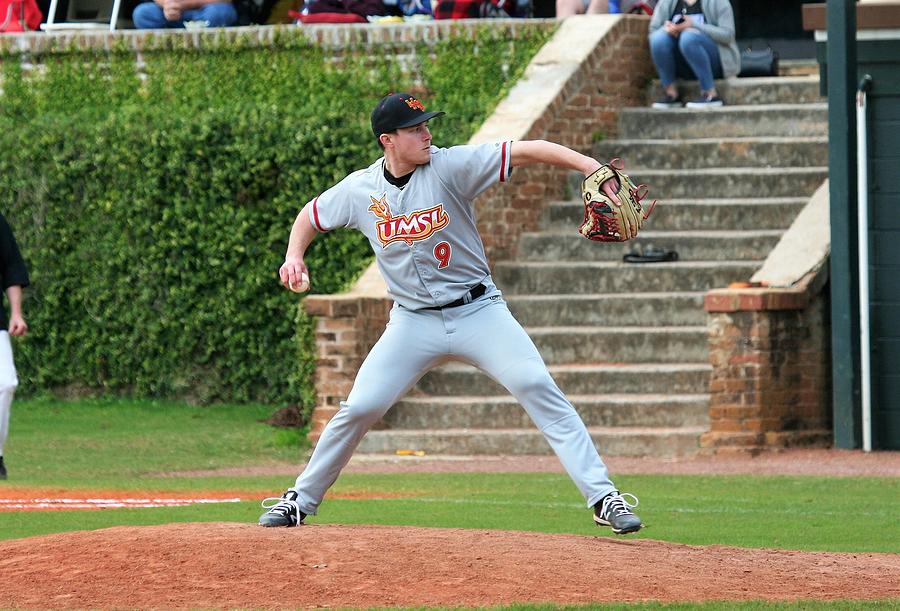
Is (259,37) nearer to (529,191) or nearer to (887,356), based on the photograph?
(529,191)

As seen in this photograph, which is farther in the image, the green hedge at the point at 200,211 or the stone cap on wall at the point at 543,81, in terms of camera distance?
the green hedge at the point at 200,211

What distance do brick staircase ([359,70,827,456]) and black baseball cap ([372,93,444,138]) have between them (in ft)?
19.5

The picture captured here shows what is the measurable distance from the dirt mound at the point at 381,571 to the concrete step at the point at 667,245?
305 inches

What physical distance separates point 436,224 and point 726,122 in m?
9.40

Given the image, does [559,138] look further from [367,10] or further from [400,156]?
[400,156]

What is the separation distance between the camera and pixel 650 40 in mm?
16250

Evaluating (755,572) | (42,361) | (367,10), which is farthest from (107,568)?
(367,10)

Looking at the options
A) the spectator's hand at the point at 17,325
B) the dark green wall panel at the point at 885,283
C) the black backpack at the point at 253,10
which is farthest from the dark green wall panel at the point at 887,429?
the black backpack at the point at 253,10

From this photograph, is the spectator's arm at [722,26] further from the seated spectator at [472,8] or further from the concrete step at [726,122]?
the seated spectator at [472,8]

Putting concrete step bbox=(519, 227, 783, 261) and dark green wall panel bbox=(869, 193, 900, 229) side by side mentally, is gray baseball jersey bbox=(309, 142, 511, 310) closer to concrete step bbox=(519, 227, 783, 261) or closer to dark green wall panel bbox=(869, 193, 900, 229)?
dark green wall panel bbox=(869, 193, 900, 229)

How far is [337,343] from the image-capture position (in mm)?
13680

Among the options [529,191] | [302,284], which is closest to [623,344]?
[529,191]

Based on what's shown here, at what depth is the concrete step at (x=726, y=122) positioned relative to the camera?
52.9 feet

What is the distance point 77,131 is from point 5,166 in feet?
2.76
